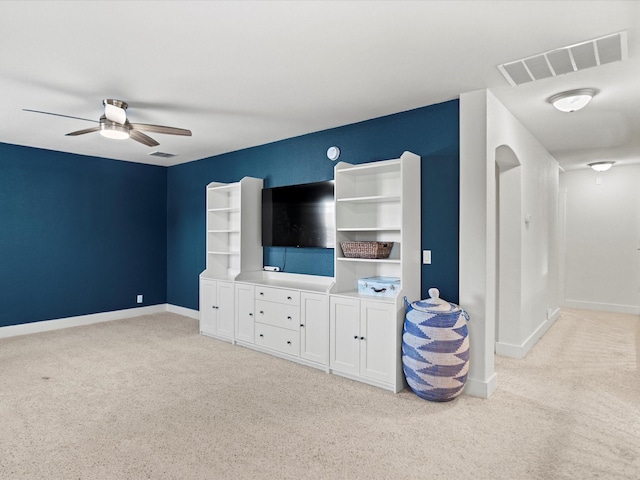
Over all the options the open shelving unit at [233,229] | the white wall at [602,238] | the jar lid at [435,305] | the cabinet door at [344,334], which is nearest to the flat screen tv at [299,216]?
the open shelving unit at [233,229]

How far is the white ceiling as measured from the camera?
6.89 ft

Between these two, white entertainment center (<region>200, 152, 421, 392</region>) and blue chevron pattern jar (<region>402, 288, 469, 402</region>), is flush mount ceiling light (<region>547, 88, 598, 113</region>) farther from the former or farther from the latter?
blue chevron pattern jar (<region>402, 288, 469, 402</region>)

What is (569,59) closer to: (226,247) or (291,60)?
(291,60)

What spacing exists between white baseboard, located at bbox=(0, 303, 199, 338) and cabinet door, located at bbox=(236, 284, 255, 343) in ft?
5.75

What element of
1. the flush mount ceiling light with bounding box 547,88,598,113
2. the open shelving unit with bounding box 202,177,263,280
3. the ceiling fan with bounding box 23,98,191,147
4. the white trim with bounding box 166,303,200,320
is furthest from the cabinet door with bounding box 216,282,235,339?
the flush mount ceiling light with bounding box 547,88,598,113

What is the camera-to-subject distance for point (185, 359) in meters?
4.17

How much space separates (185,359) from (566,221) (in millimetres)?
6809

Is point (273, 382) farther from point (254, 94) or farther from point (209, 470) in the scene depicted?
point (254, 94)

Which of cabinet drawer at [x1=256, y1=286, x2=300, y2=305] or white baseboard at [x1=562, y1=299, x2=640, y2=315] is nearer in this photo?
cabinet drawer at [x1=256, y1=286, x2=300, y2=305]

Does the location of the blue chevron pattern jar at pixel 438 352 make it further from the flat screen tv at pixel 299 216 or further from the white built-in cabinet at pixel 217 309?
the white built-in cabinet at pixel 217 309

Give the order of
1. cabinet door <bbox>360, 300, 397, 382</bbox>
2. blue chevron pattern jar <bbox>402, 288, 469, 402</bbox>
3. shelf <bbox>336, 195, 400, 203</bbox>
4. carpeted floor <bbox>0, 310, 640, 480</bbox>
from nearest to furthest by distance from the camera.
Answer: carpeted floor <bbox>0, 310, 640, 480</bbox>, blue chevron pattern jar <bbox>402, 288, 469, 402</bbox>, cabinet door <bbox>360, 300, 397, 382</bbox>, shelf <bbox>336, 195, 400, 203</bbox>

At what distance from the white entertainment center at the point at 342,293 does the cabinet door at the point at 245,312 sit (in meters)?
0.01

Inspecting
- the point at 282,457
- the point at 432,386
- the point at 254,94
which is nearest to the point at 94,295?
the point at 254,94

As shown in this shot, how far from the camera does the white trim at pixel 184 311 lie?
617cm
